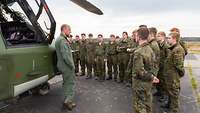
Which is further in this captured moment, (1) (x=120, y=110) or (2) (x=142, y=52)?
(1) (x=120, y=110)

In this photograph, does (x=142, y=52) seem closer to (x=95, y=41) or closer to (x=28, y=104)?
(x=28, y=104)

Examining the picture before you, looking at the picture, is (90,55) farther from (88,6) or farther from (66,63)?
(66,63)

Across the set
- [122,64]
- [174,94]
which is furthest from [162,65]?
[122,64]

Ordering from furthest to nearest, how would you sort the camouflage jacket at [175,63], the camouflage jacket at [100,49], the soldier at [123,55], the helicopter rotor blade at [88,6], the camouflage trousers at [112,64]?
the camouflage jacket at [100,49]
the camouflage trousers at [112,64]
the soldier at [123,55]
the helicopter rotor blade at [88,6]
the camouflage jacket at [175,63]

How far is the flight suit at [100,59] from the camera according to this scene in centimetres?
1086

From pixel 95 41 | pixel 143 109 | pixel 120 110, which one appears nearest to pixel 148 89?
pixel 143 109

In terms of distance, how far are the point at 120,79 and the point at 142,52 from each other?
5.18 metres

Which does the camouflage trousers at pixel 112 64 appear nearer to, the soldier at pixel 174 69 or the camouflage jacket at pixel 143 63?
the soldier at pixel 174 69

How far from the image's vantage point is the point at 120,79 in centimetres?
1061

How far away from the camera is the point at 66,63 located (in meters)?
7.07

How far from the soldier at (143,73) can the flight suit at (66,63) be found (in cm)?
184

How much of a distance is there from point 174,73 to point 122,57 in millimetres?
3678

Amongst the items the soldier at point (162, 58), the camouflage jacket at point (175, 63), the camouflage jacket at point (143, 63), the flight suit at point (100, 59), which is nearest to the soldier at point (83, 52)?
the flight suit at point (100, 59)

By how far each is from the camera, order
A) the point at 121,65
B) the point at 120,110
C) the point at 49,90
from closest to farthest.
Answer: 1. the point at 120,110
2. the point at 49,90
3. the point at 121,65
